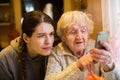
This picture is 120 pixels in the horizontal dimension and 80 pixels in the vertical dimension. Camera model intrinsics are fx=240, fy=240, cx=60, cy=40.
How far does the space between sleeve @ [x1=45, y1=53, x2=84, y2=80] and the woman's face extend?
0.07 metres

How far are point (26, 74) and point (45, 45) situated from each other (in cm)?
24

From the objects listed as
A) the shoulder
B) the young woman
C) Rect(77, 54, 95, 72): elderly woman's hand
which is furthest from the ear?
Rect(77, 54, 95, 72): elderly woman's hand

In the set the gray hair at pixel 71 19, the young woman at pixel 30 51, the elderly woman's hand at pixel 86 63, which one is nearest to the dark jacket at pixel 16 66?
the young woman at pixel 30 51

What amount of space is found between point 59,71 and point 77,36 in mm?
220

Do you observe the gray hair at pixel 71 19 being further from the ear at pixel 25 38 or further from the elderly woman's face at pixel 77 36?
the ear at pixel 25 38

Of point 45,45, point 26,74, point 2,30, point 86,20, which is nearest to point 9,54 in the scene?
point 26,74

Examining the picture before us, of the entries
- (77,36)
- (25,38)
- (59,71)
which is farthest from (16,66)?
(77,36)

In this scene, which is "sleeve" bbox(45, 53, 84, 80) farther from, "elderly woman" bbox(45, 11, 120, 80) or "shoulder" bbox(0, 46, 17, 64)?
"shoulder" bbox(0, 46, 17, 64)

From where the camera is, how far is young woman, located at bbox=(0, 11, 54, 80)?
4.29 feet

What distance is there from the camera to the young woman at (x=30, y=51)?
131 cm

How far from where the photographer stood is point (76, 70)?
1.12 meters

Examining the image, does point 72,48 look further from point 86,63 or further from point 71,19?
point 86,63

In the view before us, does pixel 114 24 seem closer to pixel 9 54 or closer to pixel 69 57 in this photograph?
pixel 69 57

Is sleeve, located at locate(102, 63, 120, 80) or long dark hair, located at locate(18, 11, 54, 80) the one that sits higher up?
long dark hair, located at locate(18, 11, 54, 80)
